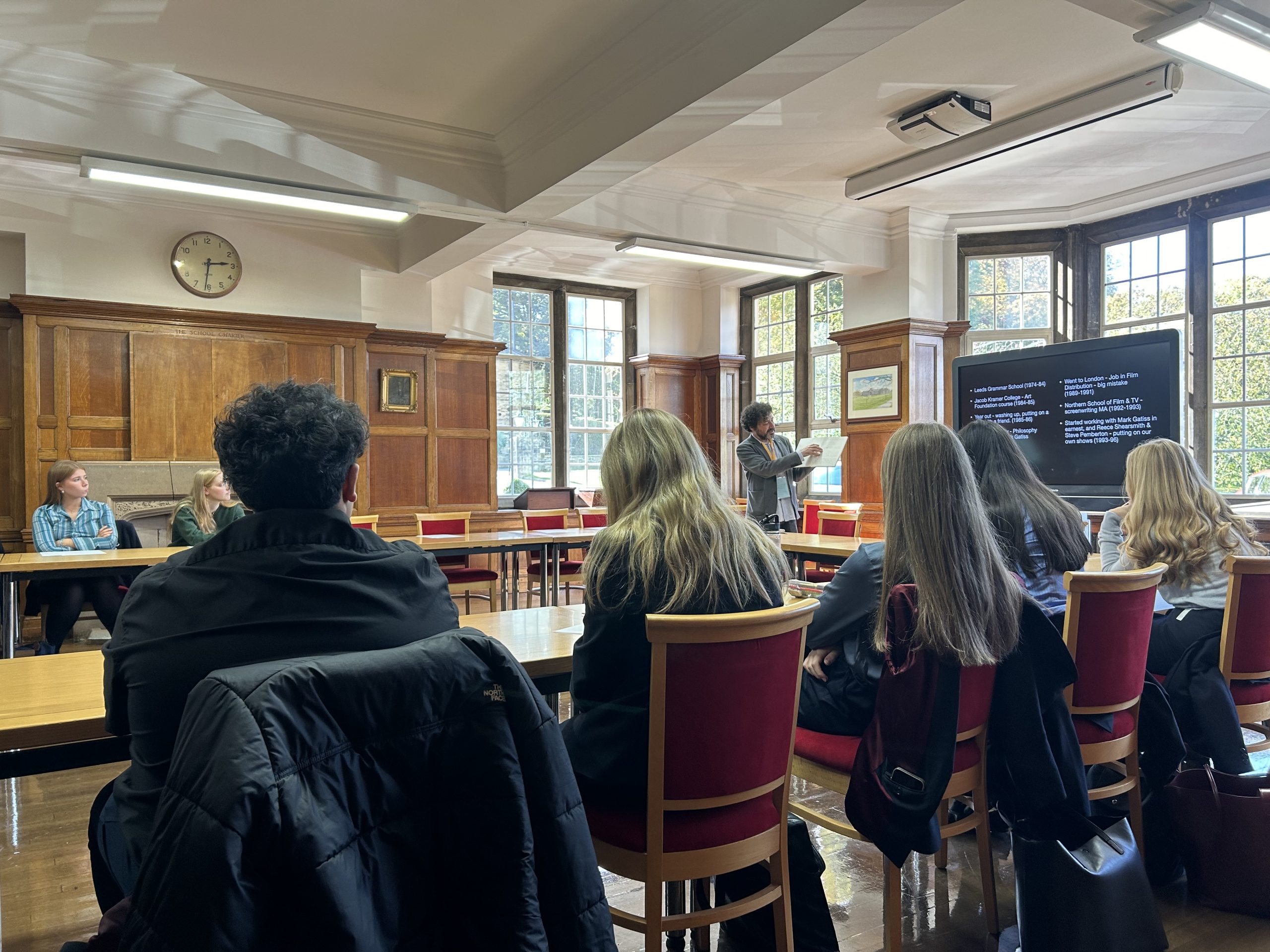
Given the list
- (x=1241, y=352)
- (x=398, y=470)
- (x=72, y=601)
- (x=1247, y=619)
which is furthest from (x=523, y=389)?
(x=1247, y=619)

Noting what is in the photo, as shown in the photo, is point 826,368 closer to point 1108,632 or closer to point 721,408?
point 721,408

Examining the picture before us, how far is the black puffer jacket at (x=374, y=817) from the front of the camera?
802mm

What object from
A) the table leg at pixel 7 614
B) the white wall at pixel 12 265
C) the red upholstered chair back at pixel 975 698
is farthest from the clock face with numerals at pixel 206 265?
the red upholstered chair back at pixel 975 698

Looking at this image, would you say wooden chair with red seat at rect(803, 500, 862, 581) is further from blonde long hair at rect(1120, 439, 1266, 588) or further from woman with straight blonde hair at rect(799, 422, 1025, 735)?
woman with straight blonde hair at rect(799, 422, 1025, 735)

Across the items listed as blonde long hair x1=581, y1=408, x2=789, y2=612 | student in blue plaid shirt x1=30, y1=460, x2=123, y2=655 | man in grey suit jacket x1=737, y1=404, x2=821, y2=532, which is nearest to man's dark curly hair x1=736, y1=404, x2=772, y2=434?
man in grey suit jacket x1=737, y1=404, x2=821, y2=532

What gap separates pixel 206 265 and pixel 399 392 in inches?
74.3

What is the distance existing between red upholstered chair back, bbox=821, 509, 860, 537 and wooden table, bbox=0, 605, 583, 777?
3961 mm

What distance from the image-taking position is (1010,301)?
770 cm

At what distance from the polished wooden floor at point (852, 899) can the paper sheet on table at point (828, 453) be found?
371cm

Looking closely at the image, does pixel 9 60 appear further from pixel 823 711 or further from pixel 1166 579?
pixel 1166 579

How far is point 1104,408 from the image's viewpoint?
5.93m

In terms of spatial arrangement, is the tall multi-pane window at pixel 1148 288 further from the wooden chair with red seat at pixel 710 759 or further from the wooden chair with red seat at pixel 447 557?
the wooden chair with red seat at pixel 710 759

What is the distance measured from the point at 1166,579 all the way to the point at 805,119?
12.9 feet

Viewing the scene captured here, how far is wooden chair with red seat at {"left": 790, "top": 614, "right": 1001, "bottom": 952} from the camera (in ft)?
6.33
